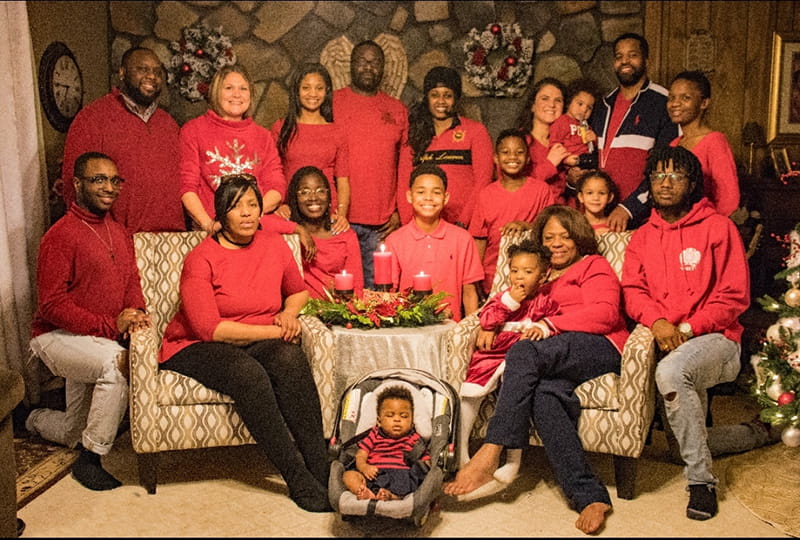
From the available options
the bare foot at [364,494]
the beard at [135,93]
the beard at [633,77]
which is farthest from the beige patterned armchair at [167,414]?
the beard at [633,77]

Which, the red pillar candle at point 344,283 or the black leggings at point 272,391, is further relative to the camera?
the red pillar candle at point 344,283

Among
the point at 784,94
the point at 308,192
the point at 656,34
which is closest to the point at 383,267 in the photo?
the point at 308,192

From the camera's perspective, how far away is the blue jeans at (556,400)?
2832 mm

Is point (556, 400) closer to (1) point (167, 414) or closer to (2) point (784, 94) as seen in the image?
(1) point (167, 414)

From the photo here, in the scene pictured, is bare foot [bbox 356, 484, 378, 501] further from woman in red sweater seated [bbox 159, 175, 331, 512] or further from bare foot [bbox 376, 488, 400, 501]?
woman in red sweater seated [bbox 159, 175, 331, 512]

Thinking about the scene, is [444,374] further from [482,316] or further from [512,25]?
[512,25]

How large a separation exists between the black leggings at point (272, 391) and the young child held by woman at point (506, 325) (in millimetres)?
590

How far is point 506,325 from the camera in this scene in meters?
3.24

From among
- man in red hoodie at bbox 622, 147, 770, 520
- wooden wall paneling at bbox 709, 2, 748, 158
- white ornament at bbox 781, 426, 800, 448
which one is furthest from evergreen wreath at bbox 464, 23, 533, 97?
white ornament at bbox 781, 426, 800, 448

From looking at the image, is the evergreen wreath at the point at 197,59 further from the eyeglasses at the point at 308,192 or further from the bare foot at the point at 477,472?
the bare foot at the point at 477,472

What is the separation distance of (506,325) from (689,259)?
80cm

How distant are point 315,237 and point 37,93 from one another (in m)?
1.61

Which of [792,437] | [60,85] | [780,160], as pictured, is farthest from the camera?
[780,160]

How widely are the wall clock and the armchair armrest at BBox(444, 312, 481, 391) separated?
97.7 inches
